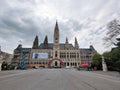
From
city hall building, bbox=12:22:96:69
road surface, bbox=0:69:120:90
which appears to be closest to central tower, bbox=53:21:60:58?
city hall building, bbox=12:22:96:69

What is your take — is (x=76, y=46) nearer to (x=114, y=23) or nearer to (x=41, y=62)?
(x=41, y=62)

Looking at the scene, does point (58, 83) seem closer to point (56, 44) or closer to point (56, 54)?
point (56, 54)

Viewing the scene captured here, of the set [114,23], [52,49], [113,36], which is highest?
[52,49]

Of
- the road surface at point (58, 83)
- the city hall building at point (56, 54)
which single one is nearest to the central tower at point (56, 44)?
the city hall building at point (56, 54)

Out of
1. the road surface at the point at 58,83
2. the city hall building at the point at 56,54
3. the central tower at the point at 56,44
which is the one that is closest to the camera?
the road surface at the point at 58,83

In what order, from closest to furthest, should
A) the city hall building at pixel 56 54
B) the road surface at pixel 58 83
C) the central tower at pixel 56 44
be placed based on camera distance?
1. the road surface at pixel 58 83
2. the city hall building at pixel 56 54
3. the central tower at pixel 56 44

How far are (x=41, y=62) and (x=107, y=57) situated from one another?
9042 centimetres

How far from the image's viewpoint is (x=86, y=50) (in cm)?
14825

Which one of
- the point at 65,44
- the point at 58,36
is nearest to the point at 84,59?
the point at 65,44

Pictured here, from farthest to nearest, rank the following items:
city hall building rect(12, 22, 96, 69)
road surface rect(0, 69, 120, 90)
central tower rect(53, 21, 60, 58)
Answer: central tower rect(53, 21, 60, 58) < city hall building rect(12, 22, 96, 69) < road surface rect(0, 69, 120, 90)

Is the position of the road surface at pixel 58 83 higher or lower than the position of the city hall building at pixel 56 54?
lower

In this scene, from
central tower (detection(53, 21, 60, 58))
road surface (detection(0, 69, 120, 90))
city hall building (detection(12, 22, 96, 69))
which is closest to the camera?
road surface (detection(0, 69, 120, 90))

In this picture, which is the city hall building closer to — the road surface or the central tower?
the central tower

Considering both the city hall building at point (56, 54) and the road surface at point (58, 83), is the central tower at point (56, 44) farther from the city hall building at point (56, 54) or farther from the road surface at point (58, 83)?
the road surface at point (58, 83)
